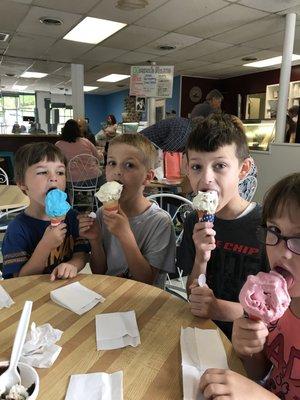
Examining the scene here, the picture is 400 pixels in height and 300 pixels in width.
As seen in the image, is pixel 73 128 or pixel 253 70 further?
pixel 253 70

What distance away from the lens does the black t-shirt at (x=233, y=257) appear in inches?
55.2

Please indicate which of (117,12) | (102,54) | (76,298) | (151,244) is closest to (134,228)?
(151,244)

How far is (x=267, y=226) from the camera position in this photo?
932 mm

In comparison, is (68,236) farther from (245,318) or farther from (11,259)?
(245,318)

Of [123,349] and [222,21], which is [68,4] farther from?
[123,349]

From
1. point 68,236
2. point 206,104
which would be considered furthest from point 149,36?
point 68,236

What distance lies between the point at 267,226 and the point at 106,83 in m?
13.0

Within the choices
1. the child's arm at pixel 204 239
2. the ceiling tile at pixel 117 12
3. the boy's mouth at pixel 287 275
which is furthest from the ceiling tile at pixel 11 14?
the boy's mouth at pixel 287 275

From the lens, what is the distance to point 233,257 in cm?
143

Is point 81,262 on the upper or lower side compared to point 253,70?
lower

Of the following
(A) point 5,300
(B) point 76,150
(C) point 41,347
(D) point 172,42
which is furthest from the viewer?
(D) point 172,42

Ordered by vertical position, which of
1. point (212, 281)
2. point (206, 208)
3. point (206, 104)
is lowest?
point (212, 281)

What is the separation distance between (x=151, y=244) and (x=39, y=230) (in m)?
0.55

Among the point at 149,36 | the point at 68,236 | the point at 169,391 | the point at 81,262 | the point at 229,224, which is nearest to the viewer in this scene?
the point at 169,391
